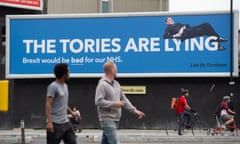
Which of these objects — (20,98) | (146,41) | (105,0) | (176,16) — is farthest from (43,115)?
(105,0)

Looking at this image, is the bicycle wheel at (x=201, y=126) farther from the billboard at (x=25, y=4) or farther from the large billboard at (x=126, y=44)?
the billboard at (x=25, y=4)

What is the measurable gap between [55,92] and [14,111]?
15.3 m

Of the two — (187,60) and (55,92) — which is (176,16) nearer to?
(187,60)

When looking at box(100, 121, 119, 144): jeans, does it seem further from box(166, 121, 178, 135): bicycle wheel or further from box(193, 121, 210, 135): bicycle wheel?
box(166, 121, 178, 135): bicycle wheel

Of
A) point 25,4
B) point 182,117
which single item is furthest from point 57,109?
point 25,4

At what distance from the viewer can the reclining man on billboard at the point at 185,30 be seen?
70.9ft

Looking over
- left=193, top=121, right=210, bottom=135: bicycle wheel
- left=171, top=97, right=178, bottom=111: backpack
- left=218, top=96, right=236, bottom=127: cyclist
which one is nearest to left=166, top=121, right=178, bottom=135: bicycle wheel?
left=193, top=121, right=210, bottom=135: bicycle wheel

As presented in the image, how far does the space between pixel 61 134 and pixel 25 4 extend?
14.8 metres

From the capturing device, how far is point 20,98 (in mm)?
22625

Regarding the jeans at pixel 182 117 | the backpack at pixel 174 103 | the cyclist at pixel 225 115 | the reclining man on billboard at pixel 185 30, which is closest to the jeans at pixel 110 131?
the cyclist at pixel 225 115

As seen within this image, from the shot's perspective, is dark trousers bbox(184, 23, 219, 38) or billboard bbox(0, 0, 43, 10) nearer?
billboard bbox(0, 0, 43, 10)

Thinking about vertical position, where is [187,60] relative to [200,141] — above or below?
above

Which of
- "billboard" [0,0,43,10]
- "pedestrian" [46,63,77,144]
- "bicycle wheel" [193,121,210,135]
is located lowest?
"bicycle wheel" [193,121,210,135]

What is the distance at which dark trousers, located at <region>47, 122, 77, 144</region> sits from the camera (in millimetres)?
7727
